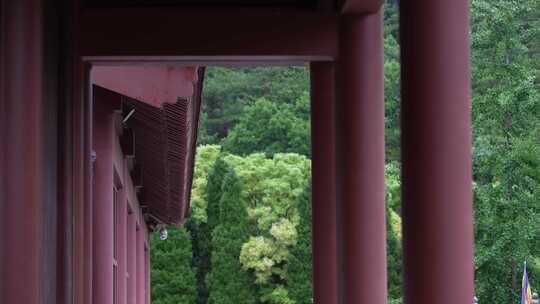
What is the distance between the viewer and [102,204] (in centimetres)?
1215

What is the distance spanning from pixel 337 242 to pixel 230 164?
141ft

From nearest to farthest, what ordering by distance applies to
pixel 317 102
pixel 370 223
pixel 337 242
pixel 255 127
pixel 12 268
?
1. pixel 12 268
2. pixel 370 223
3. pixel 337 242
4. pixel 317 102
5. pixel 255 127

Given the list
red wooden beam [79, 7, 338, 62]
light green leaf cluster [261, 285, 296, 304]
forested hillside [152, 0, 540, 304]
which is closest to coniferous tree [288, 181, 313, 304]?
forested hillside [152, 0, 540, 304]

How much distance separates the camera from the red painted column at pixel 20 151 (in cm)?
698

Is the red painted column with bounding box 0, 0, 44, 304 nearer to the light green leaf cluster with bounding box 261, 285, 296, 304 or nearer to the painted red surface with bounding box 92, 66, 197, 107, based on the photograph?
the painted red surface with bounding box 92, 66, 197, 107

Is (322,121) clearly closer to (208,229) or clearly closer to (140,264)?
(140,264)

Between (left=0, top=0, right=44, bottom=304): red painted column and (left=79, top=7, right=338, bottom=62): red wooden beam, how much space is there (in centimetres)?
194

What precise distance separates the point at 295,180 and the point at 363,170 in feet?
136

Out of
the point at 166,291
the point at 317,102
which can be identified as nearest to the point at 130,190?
the point at 317,102

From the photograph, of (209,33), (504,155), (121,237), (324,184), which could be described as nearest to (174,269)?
(504,155)

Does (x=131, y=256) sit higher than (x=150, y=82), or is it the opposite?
(x=150, y=82)

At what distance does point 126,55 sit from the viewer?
30.2ft

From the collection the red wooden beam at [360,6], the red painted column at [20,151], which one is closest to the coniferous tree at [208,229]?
the red wooden beam at [360,6]

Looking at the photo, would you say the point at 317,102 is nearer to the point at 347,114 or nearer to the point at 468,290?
the point at 347,114
